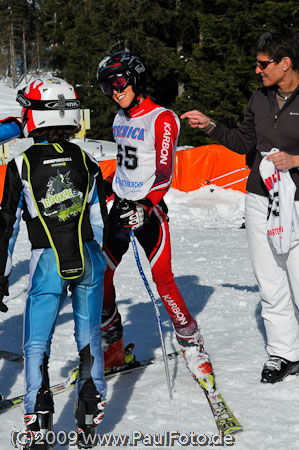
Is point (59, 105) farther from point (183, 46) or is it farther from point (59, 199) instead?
point (183, 46)

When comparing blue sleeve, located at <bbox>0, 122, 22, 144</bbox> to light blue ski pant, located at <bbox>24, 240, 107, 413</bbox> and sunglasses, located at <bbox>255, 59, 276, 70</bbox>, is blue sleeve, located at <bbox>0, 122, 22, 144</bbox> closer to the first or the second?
light blue ski pant, located at <bbox>24, 240, 107, 413</bbox>

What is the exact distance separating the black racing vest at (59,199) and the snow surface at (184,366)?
1.21 m

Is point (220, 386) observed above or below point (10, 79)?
above

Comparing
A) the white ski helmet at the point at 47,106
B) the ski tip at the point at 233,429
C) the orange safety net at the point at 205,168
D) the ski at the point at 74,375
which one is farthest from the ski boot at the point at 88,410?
the orange safety net at the point at 205,168

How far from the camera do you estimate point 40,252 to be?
3393 mm

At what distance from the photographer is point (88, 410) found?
3447mm

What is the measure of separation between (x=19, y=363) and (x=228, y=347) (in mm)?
1861

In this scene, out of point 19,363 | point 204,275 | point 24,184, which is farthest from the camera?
point 204,275

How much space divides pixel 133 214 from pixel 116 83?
103 cm

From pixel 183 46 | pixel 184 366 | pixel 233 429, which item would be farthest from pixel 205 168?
pixel 183 46

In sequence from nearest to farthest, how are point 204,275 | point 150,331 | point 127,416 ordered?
point 127,416 → point 150,331 → point 204,275

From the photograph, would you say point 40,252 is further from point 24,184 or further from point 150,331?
point 150,331

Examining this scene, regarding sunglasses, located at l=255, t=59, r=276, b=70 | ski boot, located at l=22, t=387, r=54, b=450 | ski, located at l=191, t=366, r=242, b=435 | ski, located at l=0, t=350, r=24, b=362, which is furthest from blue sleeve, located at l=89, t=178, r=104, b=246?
ski, located at l=0, t=350, r=24, b=362

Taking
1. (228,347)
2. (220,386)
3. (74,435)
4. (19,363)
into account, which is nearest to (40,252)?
(74,435)
